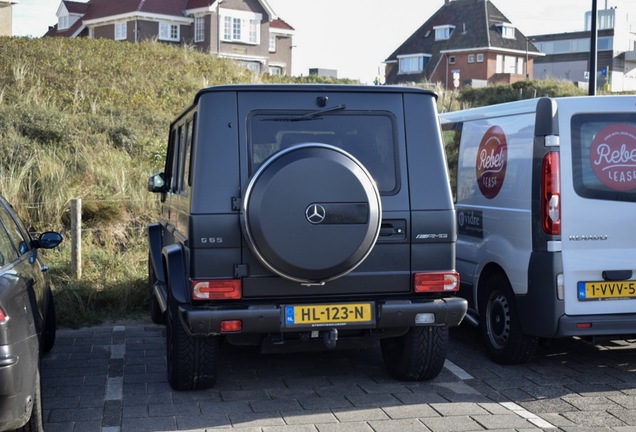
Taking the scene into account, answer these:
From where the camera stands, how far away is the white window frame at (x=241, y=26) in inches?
2574

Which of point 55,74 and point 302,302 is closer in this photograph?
point 302,302

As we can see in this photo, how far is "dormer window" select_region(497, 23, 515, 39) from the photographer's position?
264ft

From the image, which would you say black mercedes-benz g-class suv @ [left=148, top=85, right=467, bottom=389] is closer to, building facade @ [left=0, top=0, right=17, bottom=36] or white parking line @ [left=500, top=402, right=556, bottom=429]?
white parking line @ [left=500, top=402, right=556, bottom=429]

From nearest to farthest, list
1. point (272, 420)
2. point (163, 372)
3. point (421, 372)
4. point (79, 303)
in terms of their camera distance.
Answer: point (272, 420), point (421, 372), point (163, 372), point (79, 303)

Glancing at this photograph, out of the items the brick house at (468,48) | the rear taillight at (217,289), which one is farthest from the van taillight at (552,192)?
the brick house at (468,48)

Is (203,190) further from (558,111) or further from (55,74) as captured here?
(55,74)

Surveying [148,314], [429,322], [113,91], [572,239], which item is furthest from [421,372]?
[113,91]

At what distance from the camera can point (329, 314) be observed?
6215mm

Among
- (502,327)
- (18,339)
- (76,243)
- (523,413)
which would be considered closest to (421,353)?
(523,413)

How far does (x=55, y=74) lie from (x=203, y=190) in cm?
2073

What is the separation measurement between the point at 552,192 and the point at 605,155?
564mm

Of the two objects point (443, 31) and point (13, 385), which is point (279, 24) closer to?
point (443, 31)

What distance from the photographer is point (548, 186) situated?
22.6 feet

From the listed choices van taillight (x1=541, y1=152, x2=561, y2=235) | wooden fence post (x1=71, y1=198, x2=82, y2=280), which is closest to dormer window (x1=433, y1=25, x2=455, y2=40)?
wooden fence post (x1=71, y1=198, x2=82, y2=280)
